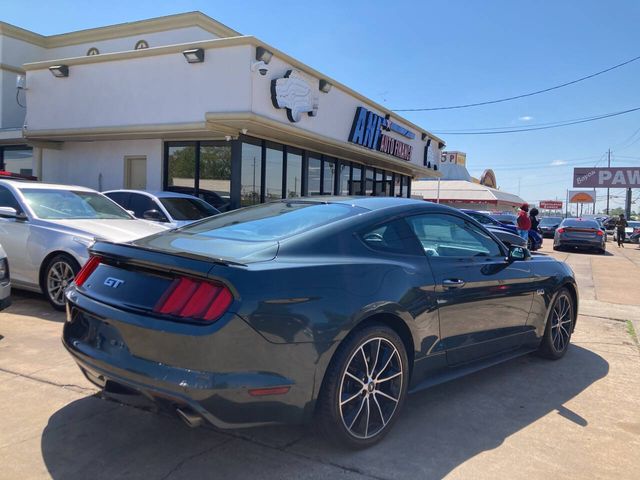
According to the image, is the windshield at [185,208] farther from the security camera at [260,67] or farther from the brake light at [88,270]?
the brake light at [88,270]

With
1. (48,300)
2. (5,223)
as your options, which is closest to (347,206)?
(48,300)

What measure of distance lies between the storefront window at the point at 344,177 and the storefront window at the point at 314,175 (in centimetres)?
130

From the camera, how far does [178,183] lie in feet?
41.9

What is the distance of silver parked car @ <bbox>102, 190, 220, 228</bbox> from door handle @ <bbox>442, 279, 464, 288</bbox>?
19.4 ft

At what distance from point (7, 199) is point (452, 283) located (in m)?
5.85

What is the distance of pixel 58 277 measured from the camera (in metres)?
6.07

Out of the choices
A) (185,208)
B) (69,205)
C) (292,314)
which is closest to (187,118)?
(185,208)

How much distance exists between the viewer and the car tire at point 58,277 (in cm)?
596

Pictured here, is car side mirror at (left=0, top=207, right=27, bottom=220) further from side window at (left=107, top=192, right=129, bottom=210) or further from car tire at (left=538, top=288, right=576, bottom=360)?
car tire at (left=538, top=288, right=576, bottom=360)

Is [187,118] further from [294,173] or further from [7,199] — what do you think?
[7,199]

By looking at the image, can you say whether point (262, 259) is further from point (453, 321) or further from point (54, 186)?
point (54, 186)

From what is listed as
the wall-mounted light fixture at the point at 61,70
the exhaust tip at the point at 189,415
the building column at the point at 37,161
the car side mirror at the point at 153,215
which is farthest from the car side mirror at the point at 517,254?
the building column at the point at 37,161

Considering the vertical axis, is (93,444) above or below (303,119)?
below

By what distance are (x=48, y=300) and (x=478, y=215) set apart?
14.4 m
